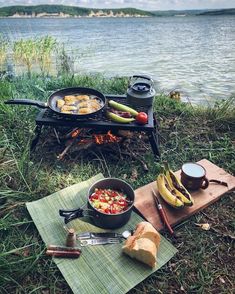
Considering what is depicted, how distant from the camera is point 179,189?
356cm

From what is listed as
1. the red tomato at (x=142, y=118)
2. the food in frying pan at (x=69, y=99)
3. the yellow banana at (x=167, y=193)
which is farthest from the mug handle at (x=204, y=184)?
the food in frying pan at (x=69, y=99)

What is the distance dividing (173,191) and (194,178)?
309 mm

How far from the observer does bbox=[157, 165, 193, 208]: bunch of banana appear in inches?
133

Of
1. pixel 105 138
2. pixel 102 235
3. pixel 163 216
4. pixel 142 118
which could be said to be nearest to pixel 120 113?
pixel 142 118

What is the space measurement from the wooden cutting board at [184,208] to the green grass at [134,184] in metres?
0.12

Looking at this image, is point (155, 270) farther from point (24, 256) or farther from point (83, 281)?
point (24, 256)

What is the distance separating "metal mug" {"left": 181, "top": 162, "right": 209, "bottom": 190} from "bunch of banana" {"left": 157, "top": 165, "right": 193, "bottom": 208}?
0.10 meters

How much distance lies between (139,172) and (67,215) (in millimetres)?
1434

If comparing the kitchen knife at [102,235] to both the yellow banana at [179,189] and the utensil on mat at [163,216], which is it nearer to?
the utensil on mat at [163,216]

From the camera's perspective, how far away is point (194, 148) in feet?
15.8

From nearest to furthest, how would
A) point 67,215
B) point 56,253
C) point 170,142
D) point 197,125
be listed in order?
1. point 56,253
2. point 67,215
3. point 170,142
4. point 197,125

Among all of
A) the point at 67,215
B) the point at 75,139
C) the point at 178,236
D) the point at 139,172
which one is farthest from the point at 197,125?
the point at 67,215

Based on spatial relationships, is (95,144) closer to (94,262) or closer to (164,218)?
(164,218)

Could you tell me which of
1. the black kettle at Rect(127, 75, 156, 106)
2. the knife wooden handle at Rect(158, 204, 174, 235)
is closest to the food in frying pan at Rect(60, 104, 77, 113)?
the black kettle at Rect(127, 75, 156, 106)
